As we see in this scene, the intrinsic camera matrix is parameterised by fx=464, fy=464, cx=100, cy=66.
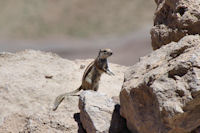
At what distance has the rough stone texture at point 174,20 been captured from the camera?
616 centimetres

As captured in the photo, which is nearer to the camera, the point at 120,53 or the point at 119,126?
the point at 119,126

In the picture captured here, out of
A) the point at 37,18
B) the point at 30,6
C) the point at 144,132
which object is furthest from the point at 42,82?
the point at 30,6

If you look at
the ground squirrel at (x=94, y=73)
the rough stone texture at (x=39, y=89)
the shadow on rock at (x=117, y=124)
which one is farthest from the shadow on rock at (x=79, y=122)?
the ground squirrel at (x=94, y=73)

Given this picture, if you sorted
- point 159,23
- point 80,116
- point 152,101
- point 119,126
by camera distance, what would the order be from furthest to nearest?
point 159,23, point 80,116, point 119,126, point 152,101

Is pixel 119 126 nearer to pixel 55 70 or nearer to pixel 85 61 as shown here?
pixel 55 70

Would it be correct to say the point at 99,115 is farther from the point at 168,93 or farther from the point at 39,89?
the point at 39,89

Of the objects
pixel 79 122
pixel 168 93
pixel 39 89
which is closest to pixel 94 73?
pixel 39 89

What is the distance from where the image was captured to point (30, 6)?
38594mm

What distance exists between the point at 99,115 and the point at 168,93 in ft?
4.16

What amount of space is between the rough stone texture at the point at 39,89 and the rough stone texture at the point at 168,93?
A: 130cm

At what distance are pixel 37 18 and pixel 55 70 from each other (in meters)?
27.8

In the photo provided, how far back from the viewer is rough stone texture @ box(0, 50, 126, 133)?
654cm

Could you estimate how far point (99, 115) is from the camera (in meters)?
5.89

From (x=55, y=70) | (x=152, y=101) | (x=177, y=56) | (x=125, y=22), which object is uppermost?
(x=125, y=22)
